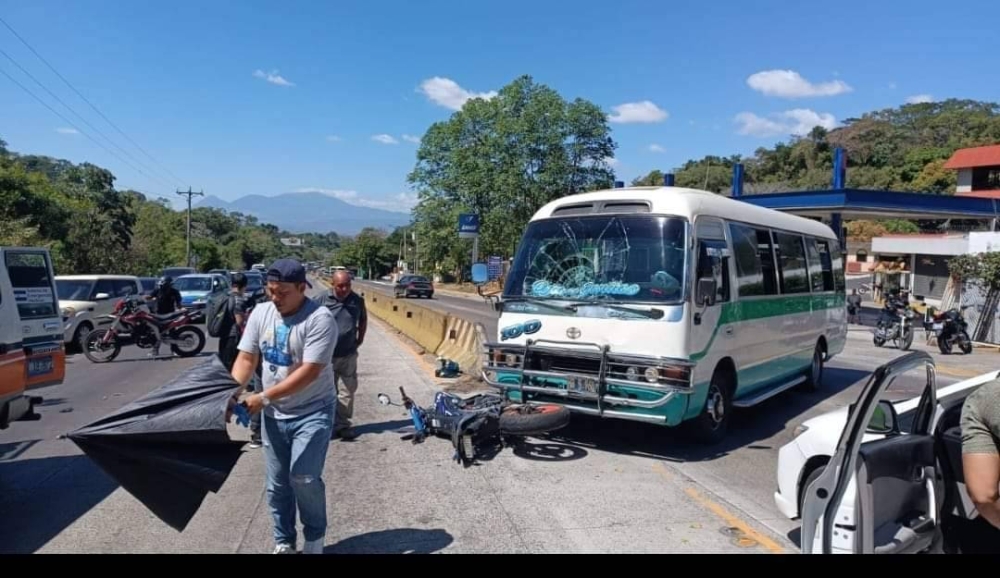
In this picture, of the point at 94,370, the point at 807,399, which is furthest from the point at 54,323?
the point at 807,399

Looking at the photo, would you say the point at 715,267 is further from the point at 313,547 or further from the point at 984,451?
the point at 313,547

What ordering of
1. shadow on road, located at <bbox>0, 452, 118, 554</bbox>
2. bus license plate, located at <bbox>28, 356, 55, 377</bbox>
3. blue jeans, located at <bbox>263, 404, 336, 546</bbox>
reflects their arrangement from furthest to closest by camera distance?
bus license plate, located at <bbox>28, 356, 55, 377</bbox>
shadow on road, located at <bbox>0, 452, 118, 554</bbox>
blue jeans, located at <bbox>263, 404, 336, 546</bbox>

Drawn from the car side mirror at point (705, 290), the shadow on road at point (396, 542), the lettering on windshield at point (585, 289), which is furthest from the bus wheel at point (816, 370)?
the shadow on road at point (396, 542)

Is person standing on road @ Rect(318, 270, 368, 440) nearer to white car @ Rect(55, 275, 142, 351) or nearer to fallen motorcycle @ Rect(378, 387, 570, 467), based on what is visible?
fallen motorcycle @ Rect(378, 387, 570, 467)

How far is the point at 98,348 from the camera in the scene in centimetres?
1432

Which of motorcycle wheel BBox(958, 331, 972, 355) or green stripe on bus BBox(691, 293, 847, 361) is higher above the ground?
green stripe on bus BBox(691, 293, 847, 361)

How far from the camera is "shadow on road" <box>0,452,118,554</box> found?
15.7 feet

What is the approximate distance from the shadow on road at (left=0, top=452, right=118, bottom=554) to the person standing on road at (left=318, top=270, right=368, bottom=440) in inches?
88.6

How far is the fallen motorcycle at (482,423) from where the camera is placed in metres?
6.73

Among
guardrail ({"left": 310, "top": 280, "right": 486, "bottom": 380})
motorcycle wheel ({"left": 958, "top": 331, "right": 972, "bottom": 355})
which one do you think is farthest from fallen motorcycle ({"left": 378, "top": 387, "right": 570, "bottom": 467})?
motorcycle wheel ({"left": 958, "top": 331, "right": 972, "bottom": 355})

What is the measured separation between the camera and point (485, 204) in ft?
193

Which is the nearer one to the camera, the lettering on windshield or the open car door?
the open car door

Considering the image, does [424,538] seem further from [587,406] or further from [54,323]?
[54,323]

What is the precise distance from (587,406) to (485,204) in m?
52.4
